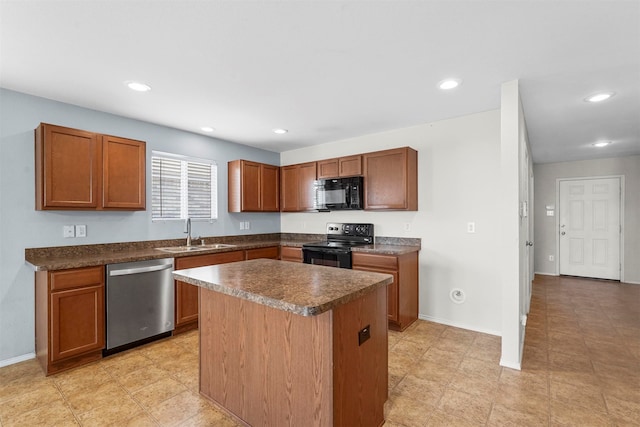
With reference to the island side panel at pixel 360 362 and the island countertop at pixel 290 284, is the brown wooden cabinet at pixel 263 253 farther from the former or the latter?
the island side panel at pixel 360 362

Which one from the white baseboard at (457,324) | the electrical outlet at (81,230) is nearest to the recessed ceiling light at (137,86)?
the electrical outlet at (81,230)

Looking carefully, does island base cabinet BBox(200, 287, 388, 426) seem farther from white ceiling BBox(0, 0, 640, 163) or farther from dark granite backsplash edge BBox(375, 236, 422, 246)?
dark granite backsplash edge BBox(375, 236, 422, 246)

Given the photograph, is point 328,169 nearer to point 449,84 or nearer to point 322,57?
point 449,84

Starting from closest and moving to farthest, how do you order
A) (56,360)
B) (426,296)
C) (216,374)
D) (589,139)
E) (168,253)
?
(216,374) < (56,360) < (168,253) < (426,296) < (589,139)

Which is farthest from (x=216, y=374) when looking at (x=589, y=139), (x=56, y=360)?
(x=589, y=139)

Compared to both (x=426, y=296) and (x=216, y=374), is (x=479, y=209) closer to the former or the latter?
(x=426, y=296)

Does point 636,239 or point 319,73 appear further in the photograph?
point 636,239

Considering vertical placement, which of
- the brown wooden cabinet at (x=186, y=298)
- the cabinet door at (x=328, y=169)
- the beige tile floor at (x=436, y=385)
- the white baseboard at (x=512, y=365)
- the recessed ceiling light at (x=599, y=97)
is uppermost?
the recessed ceiling light at (x=599, y=97)

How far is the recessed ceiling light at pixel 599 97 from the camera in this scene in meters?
2.74

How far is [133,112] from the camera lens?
10.4 ft

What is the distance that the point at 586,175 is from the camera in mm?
5832

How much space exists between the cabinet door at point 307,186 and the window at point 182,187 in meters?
1.25

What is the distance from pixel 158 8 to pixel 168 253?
2.24m

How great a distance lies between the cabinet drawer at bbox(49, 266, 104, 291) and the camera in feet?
7.80
